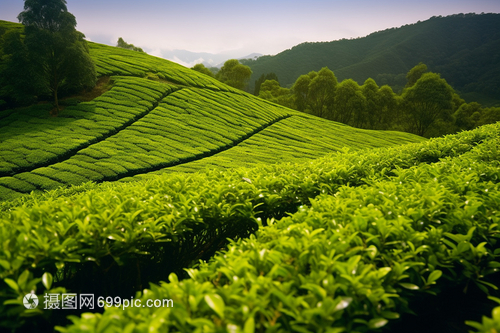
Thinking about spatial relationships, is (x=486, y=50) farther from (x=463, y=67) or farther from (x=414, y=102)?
(x=414, y=102)

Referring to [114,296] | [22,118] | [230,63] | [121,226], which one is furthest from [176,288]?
[230,63]

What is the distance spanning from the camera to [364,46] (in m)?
167

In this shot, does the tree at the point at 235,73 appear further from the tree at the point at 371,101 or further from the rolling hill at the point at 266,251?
the rolling hill at the point at 266,251

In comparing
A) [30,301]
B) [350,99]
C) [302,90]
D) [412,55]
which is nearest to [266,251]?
[30,301]

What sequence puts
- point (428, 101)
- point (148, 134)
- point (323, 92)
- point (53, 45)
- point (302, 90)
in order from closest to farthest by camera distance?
point (53, 45) < point (148, 134) < point (428, 101) < point (323, 92) < point (302, 90)

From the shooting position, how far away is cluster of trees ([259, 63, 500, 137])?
153 ft

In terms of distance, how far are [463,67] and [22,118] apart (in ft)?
497

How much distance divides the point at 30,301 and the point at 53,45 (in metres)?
24.6

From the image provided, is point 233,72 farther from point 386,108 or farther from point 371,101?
point 386,108

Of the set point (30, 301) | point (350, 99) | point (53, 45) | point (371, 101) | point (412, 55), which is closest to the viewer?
point (30, 301)

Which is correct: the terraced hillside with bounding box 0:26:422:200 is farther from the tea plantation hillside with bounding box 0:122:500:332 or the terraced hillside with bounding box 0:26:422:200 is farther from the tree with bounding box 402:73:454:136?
the tree with bounding box 402:73:454:136

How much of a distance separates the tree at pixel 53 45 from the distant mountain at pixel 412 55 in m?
116

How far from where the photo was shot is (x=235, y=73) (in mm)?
64062

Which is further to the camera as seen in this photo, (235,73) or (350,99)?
(235,73)
